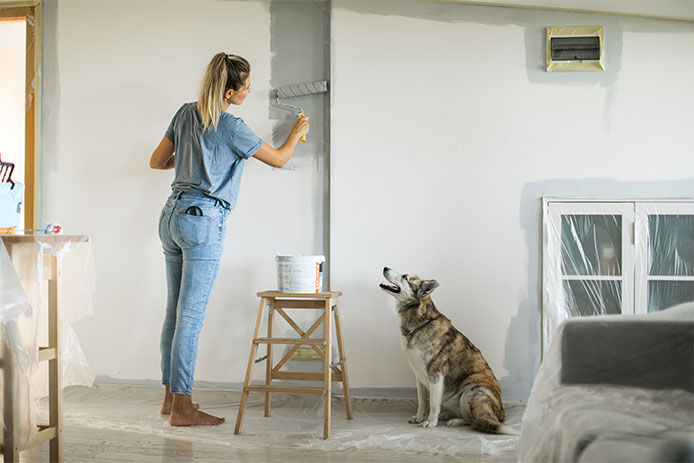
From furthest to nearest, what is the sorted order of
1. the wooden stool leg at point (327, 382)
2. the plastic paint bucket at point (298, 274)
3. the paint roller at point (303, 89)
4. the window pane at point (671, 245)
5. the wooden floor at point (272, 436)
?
the paint roller at point (303, 89) < the window pane at point (671, 245) < the plastic paint bucket at point (298, 274) < the wooden stool leg at point (327, 382) < the wooden floor at point (272, 436)

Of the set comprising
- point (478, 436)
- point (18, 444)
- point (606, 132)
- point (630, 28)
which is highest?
point (630, 28)

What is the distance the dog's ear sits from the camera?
2.59m

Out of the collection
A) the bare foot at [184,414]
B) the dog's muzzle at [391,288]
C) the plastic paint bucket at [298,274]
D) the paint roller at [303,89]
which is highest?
the paint roller at [303,89]

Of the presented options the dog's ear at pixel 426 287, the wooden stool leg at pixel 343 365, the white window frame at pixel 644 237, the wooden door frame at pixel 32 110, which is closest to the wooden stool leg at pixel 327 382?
the wooden stool leg at pixel 343 365

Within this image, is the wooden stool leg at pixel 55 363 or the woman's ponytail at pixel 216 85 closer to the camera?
the wooden stool leg at pixel 55 363

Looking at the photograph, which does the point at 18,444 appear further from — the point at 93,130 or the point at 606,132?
the point at 606,132

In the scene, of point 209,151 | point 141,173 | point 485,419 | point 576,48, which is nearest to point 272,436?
point 485,419

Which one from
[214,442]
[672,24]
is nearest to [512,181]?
[672,24]

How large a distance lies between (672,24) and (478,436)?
7.17 ft

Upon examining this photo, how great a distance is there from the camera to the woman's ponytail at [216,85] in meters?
2.41

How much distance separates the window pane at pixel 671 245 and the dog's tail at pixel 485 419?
1.08 metres

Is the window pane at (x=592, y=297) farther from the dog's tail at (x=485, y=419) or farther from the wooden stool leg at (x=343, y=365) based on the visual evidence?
the wooden stool leg at (x=343, y=365)

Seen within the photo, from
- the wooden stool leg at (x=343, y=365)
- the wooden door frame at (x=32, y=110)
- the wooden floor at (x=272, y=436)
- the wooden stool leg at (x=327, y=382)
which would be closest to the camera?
the wooden floor at (x=272, y=436)

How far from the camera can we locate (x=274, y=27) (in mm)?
3059
